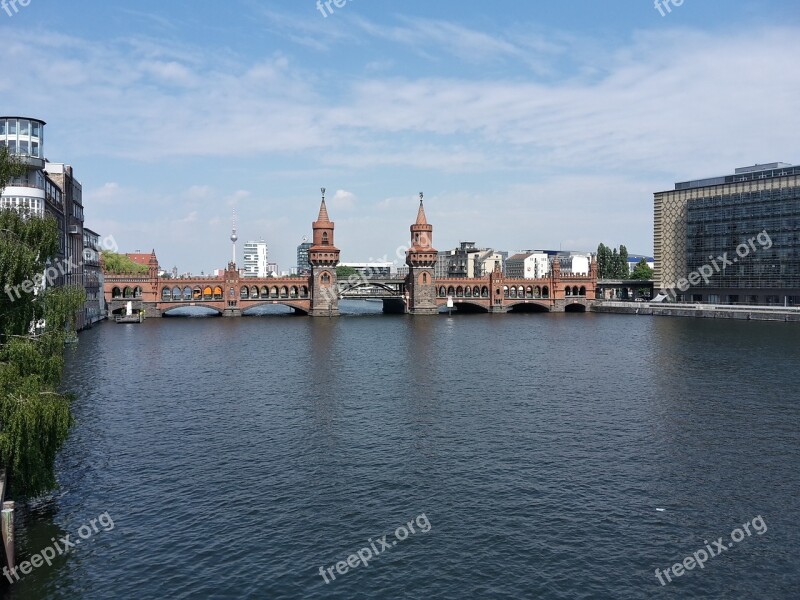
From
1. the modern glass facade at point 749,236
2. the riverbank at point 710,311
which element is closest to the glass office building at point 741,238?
the modern glass facade at point 749,236

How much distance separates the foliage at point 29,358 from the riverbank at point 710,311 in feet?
496

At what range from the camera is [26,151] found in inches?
3041

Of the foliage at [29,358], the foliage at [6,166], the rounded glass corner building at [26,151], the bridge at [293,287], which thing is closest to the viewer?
the foliage at [29,358]

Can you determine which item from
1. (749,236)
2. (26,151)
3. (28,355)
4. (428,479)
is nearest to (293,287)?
(26,151)

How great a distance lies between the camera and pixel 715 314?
540 feet

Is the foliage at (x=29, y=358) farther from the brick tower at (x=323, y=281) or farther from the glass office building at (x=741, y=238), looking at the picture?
the glass office building at (x=741, y=238)

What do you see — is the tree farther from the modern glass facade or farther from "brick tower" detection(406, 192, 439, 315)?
the modern glass facade

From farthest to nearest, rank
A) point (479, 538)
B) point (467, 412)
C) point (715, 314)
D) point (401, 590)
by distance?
point (715, 314) → point (467, 412) → point (479, 538) → point (401, 590)

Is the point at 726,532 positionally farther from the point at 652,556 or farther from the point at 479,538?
the point at 479,538

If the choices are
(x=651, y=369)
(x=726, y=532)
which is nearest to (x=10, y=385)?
(x=726, y=532)

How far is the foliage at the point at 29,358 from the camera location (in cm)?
3022

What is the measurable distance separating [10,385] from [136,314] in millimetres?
148270

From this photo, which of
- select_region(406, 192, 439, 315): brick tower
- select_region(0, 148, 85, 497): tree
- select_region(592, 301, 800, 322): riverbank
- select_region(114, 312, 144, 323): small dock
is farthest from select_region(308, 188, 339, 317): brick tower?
select_region(0, 148, 85, 497): tree

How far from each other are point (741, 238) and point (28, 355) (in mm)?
186930
